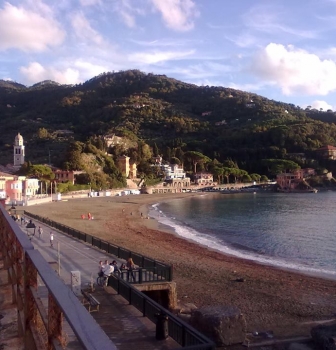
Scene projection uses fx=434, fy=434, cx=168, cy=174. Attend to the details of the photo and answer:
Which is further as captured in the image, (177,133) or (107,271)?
(177,133)

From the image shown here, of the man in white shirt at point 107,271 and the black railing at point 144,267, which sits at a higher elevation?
the man in white shirt at point 107,271

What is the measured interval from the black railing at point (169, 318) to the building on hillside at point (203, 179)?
12090cm

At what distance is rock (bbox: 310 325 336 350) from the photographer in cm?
942

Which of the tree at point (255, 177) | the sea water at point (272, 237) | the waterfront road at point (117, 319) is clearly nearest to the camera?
the waterfront road at point (117, 319)

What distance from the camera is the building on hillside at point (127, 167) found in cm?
11419

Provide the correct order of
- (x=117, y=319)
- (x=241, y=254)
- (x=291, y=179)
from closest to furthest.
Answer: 1. (x=117, y=319)
2. (x=241, y=254)
3. (x=291, y=179)

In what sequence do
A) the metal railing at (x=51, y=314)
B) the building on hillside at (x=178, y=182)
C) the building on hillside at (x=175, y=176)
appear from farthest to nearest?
1. the building on hillside at (x=175, y=176)
2. the building on hillside at (x=178, y=182)
3. the metal railing at (x=51, y=314)

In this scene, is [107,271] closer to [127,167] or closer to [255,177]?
[127,167]

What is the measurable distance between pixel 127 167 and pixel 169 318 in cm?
10996

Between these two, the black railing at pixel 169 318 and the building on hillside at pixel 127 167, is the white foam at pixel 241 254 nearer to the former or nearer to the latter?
the black railing at pixel 169 318

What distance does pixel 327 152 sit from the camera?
491 feet

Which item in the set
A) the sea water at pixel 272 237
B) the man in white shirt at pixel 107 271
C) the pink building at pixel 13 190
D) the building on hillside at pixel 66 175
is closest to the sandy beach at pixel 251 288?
the sea water at pixel 272 237

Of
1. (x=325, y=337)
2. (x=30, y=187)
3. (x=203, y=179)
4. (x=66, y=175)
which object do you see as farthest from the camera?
(x=203, y=179)

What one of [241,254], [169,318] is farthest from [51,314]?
[241,254]
